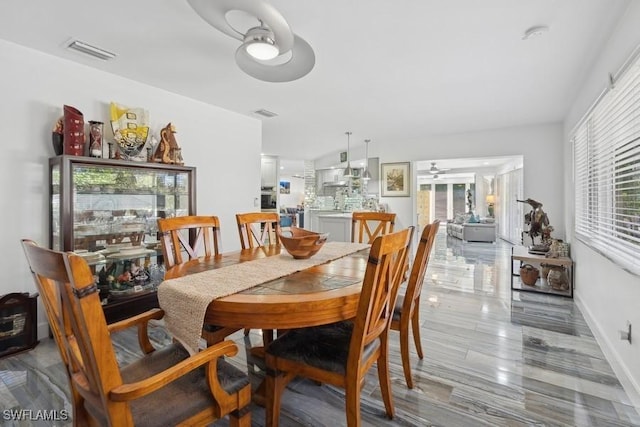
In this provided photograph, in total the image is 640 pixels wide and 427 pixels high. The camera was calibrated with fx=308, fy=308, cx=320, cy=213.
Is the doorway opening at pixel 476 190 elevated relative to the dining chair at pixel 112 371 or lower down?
elevated

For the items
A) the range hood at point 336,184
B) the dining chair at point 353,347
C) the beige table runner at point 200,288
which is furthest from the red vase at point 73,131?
the range hood at point 336,184

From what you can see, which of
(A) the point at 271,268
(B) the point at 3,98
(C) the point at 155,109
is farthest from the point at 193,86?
(A) the point at 271,268

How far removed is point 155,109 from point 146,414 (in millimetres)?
3253

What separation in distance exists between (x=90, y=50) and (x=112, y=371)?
278cm

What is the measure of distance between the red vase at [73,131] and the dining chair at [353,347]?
2413 mm

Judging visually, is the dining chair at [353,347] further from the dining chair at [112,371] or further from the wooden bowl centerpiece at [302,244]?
the wooden bowl centerpiece at [302,244]

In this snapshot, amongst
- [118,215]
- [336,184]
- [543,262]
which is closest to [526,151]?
[543,262]

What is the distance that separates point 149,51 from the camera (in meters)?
2.61

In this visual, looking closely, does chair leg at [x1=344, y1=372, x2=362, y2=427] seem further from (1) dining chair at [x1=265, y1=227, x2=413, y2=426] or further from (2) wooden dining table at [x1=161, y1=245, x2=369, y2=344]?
(2) wooden dining table at [x1=161, y1=245, x2=369, y2=344]

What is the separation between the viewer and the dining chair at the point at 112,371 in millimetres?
813

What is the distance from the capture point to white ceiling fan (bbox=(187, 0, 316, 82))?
158cm

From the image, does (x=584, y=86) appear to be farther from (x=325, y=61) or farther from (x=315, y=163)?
(x=315, y=163)

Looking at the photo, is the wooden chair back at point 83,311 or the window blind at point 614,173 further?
the window blind at point 614,173

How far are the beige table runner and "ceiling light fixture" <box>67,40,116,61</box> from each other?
7.38ft
